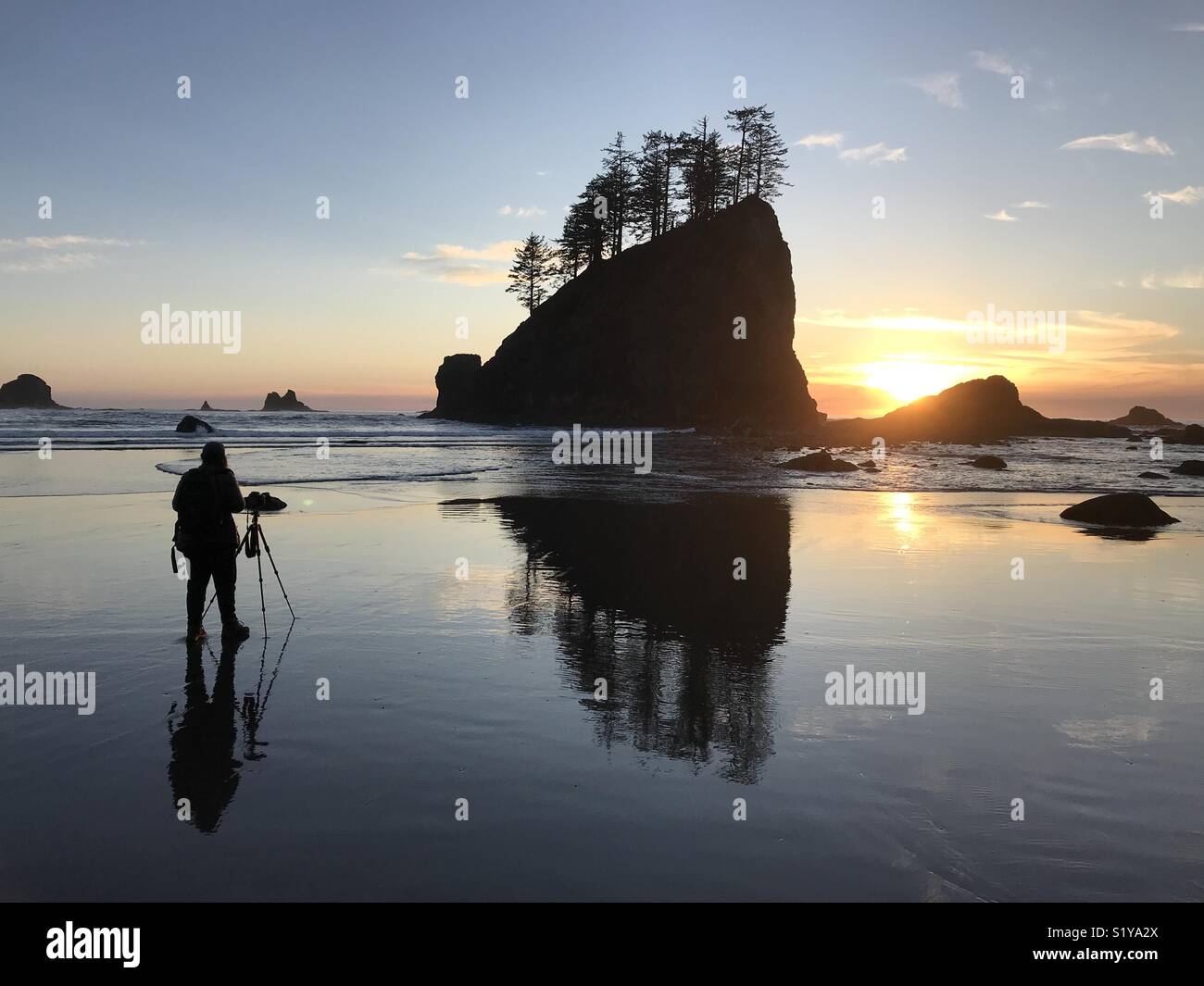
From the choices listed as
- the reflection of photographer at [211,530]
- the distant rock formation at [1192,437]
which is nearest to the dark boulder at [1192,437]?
the distant rock formation at [1192,437]

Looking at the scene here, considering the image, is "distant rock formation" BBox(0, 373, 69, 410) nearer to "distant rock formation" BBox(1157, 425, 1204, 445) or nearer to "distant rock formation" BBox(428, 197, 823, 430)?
"distant rock formation" BBox(428, 197, 823, 430)

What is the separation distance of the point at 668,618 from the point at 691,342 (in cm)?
7105

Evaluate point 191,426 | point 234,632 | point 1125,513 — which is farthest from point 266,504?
point 191,426

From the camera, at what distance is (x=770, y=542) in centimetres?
1502

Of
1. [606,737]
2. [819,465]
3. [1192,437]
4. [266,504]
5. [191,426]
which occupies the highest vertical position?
[191,426]

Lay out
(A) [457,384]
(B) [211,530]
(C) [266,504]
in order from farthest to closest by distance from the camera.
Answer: (A) [457,384], (C) [266,504], (B) [211,530]

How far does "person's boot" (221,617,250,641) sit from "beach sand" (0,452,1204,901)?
38cm

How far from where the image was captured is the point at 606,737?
574cm

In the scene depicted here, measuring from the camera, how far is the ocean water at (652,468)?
26.9m

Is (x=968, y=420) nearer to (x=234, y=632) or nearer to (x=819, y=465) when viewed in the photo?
(x=819, y=465)

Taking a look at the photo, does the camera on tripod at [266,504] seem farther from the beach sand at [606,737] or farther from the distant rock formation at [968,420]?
the distant rock formation at [968,420]

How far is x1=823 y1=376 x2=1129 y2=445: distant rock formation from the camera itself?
212 feet

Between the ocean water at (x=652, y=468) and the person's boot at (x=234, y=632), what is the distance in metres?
15.4
